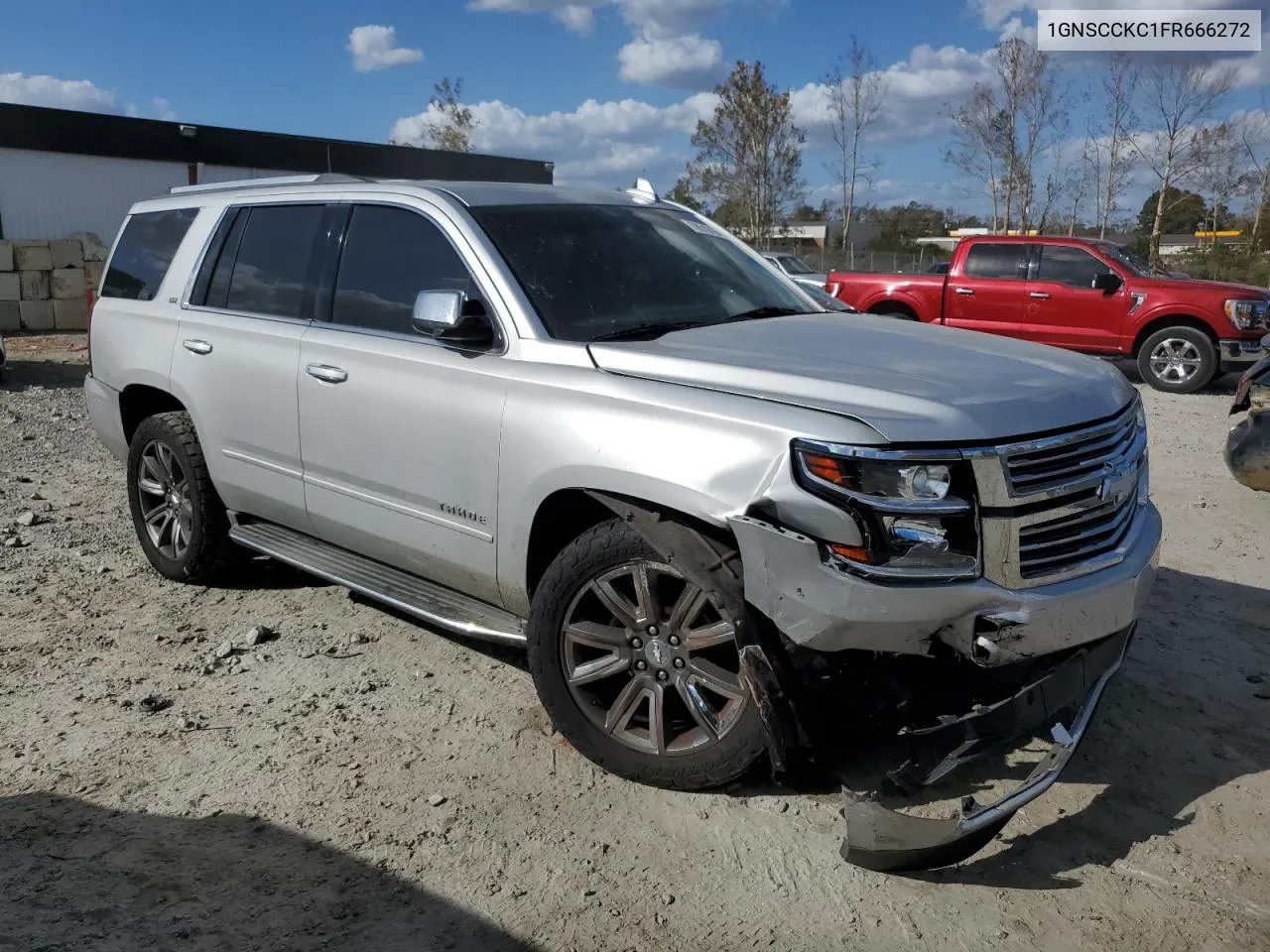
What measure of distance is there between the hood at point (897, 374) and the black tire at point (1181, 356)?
33.6 feet

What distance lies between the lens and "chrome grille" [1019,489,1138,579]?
2.92m

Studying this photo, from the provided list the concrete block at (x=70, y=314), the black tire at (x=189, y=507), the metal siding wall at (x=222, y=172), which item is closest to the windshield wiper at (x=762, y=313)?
the black tire at (x=189, y=507)

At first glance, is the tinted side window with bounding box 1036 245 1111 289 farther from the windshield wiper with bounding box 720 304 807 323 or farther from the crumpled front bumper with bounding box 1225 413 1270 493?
the windshield wiper with bounding box 720 304 807 323

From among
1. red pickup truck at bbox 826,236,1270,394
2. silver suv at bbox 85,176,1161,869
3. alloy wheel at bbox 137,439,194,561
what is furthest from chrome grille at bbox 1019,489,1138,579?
red pickup truck at bbox 826,236,1270,394

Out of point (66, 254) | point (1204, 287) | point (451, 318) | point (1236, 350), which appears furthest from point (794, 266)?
point (451, 318)

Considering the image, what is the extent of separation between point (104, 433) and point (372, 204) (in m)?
2.42

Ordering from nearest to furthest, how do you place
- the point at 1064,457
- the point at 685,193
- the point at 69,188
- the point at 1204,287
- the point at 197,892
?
1. the point at 197,892
2. the point at 1064,457
3. the point at 1204,287
4. the point at 69,188
5. the point at 685,193

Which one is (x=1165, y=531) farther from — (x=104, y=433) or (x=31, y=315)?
(x=31, y=315)

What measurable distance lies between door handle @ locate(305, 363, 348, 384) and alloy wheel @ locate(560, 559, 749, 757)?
1.42 metres

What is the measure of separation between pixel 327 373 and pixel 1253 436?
20.5ft

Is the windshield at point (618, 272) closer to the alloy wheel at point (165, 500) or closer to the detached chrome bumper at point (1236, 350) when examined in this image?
the alloy wheel at point (165, 500)

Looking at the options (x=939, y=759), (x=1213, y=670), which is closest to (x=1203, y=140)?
(x=1213, y=670)

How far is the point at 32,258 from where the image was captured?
722 inches

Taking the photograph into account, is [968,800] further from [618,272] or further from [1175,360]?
[1175,360]
